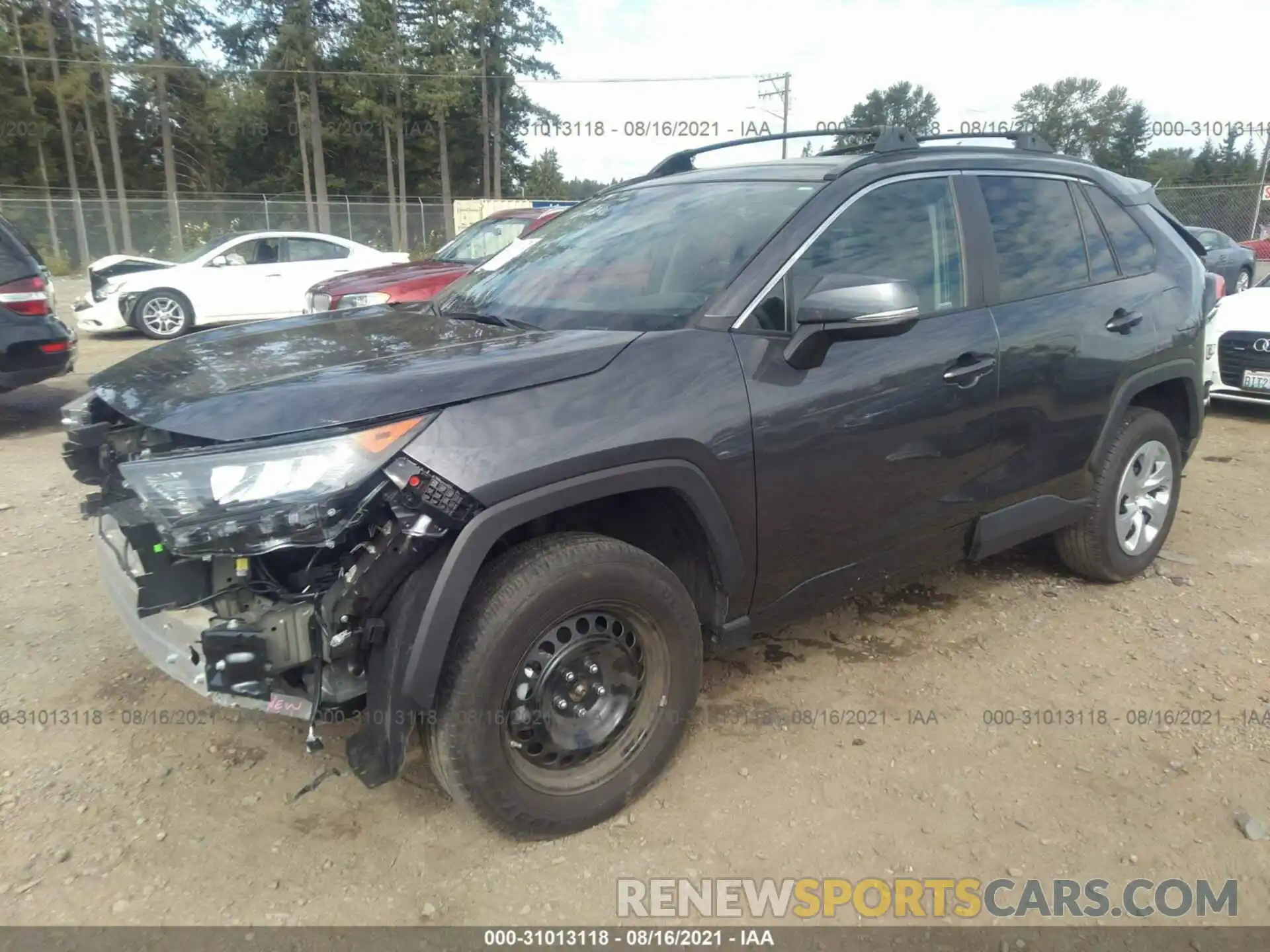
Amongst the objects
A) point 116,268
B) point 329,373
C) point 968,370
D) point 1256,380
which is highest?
point 329,373

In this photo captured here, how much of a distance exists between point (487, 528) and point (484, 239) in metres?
9.21

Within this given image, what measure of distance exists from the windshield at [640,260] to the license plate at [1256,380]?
6.34 meters

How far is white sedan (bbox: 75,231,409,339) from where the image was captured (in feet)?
40.6

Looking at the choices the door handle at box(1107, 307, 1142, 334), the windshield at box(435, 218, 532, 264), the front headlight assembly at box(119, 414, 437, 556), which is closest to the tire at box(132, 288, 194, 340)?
the windshield at box(435, 218, 532, 264)

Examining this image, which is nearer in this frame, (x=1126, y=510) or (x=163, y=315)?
(x=1126, y=510)

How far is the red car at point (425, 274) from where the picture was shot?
866 centimetres

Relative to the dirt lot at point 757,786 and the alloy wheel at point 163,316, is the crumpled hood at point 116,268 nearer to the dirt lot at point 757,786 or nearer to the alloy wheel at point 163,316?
the alloy wheel at point 163,316

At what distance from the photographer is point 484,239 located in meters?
10.8

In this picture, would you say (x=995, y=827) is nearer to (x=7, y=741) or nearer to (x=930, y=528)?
(x=930, y=528)

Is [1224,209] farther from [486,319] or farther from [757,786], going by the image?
[757,786]

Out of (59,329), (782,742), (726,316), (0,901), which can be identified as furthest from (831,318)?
(59,329)

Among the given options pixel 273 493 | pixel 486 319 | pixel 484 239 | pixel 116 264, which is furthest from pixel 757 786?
pixel 116 264

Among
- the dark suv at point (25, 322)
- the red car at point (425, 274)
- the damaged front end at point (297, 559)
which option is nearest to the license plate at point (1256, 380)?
the red car at point (425, 274)

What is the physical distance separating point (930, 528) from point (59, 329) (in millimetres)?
6833
